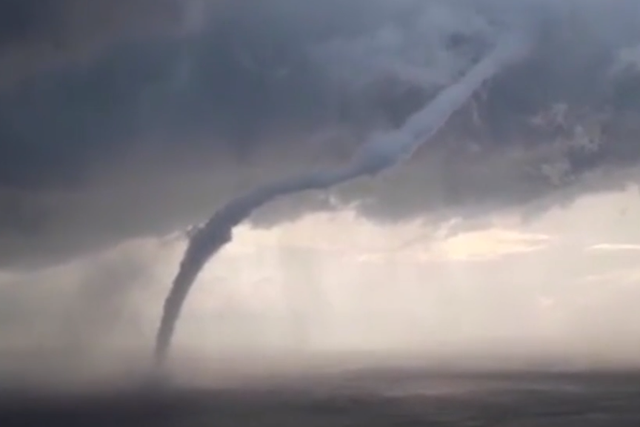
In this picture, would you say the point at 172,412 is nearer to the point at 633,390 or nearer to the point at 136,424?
the point at 136,424

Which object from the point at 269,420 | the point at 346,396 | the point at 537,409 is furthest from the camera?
the point at 346,396

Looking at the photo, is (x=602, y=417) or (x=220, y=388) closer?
(x=602, y=417)

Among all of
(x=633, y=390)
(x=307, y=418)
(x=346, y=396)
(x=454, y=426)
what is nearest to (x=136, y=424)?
(x=307, y=418)

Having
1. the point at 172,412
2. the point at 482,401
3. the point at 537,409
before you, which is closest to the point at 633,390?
the point at 482,401

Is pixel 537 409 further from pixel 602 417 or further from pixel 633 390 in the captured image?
pixel 633 390

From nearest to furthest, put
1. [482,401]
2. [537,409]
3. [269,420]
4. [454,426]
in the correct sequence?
[454,426], [269,420], [537,409], [482,401]

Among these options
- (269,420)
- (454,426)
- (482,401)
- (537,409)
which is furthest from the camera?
(482,401)
